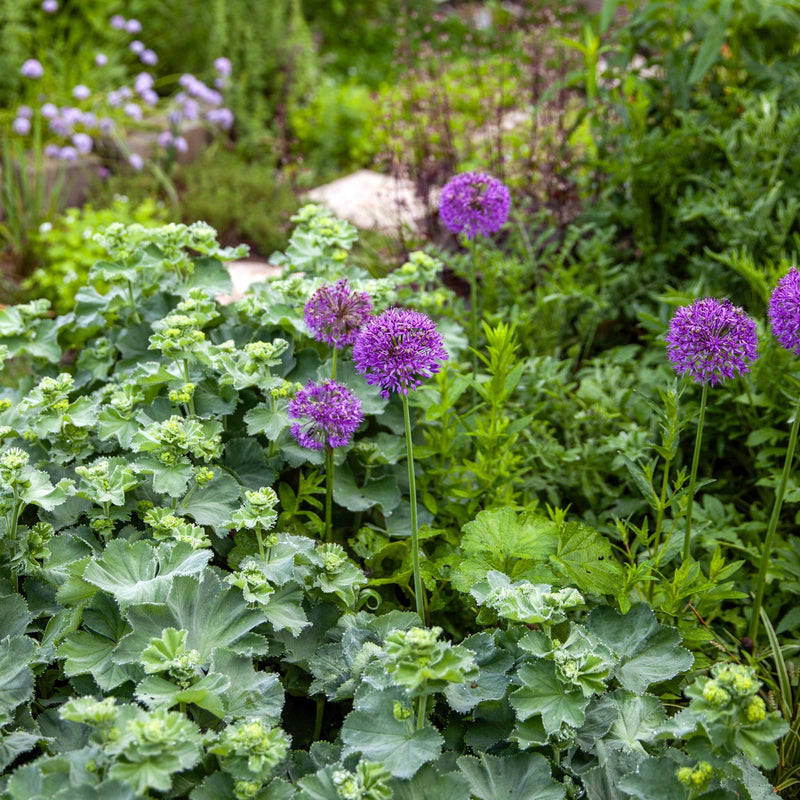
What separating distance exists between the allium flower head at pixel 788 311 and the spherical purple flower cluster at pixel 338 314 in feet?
2.88

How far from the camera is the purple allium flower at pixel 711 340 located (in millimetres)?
1751

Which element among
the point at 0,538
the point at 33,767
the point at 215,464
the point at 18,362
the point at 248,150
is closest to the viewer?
the point at 33,767

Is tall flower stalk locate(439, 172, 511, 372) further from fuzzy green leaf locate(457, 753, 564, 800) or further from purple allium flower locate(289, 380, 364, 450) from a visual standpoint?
fuzzy green leaf locate(457, 753, 564, 800)

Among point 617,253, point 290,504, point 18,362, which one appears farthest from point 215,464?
point 617,253

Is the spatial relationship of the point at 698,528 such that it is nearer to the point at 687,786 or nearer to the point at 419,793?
the point at 687,786

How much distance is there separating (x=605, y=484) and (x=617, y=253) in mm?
1342

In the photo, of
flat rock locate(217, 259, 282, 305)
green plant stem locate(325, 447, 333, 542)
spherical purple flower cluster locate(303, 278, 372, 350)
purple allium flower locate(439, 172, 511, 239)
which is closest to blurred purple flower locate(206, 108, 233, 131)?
flat rock locate(217, 259, 282, 305)

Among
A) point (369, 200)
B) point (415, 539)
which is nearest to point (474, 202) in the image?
point (415, 539)

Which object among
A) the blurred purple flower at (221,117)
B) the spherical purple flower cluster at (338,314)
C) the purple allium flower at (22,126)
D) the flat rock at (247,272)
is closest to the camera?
the spherical purple flower cluster at (338,314)

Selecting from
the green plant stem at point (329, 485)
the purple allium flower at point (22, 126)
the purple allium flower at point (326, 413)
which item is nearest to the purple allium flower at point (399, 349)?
the purple allium flower at point (326, 413)

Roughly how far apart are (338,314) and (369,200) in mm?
3271

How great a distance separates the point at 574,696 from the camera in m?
1.60

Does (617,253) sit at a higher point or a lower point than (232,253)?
lower

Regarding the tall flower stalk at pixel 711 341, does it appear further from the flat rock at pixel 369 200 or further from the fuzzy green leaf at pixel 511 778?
the flat rock at pixel 369 200
